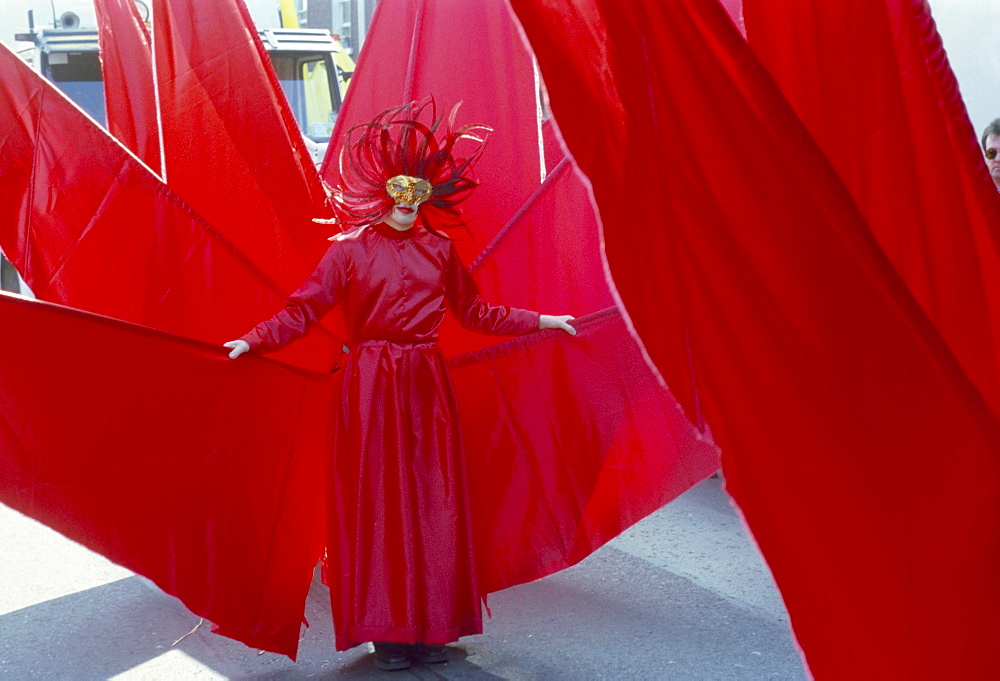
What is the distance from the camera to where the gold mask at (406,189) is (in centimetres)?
376

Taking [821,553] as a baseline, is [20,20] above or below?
above

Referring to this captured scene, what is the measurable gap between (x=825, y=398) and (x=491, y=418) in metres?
2.08

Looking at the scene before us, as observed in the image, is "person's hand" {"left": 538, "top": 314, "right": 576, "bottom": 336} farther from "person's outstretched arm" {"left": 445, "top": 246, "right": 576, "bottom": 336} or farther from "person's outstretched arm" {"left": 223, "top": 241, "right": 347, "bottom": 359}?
"person's outstretched arm" {"left": 223, "top": 241, "right": 347, "bottom": 359}

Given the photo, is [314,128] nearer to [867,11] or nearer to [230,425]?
[230,425]

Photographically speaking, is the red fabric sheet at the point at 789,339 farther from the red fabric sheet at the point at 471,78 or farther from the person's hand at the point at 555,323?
the red fabric sheet at the point at 471,78

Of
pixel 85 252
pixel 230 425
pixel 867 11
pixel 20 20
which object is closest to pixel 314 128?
pixel 20 20

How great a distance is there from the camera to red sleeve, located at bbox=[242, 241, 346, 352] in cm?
371

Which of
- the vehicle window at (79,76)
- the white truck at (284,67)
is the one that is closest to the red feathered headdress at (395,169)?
the white truck at (284,67)

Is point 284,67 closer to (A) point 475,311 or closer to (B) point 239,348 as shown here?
(A) point 475,311

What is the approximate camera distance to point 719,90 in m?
2.23

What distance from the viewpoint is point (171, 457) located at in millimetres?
3684

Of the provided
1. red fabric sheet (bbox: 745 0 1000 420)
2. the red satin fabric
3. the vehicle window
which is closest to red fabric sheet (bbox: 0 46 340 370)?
the red satin fabric

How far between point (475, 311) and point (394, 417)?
48cm

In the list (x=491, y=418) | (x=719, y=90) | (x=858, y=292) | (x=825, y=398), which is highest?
(x=719, y=90)
